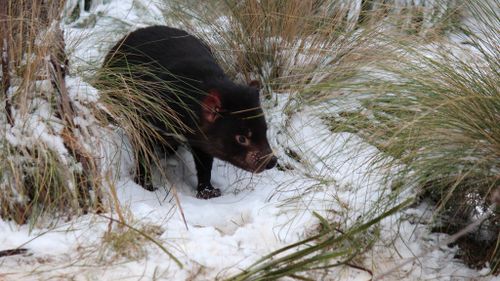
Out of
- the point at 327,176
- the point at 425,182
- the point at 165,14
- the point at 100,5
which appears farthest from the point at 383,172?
the point at 100,5

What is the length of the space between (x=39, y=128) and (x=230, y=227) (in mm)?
983

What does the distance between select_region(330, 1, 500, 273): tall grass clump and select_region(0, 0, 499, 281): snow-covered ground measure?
0.11 meters

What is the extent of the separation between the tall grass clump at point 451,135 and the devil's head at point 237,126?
25.1 inches

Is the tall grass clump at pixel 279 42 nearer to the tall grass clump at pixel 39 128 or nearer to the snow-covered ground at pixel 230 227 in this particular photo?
the snow-covered ground at pixel 230 227

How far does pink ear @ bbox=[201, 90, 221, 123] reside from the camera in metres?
3.72

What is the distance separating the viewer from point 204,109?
3.77m

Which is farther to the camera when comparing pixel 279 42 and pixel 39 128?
pixel 279 42

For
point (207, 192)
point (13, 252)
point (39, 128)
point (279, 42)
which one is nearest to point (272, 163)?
point (207, 192)

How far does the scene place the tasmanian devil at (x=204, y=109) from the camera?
3.75 metres

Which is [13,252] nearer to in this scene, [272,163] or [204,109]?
[204,109]

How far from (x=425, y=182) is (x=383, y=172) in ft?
1.05

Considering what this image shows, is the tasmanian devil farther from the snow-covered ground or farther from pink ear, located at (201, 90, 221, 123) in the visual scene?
the snow-covered ground

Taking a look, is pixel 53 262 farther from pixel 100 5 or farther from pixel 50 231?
pixel 100 5

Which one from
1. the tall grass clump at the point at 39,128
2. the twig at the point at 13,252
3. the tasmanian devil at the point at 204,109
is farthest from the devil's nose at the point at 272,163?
the twig at the point at 13,252
